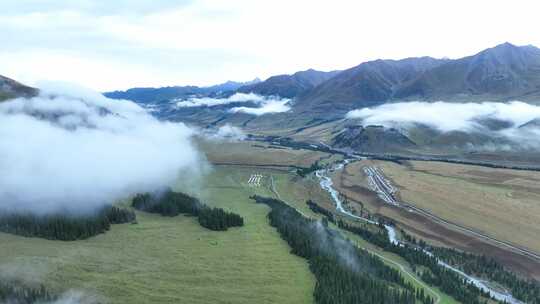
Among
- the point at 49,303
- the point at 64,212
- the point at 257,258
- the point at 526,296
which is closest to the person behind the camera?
the point at 49,303

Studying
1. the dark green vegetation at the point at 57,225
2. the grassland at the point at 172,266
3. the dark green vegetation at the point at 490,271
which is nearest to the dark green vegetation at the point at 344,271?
the grassland at the point at 172,266

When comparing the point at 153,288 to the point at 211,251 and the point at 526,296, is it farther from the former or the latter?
the point at 526,296

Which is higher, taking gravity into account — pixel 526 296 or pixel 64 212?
pixel 64 212

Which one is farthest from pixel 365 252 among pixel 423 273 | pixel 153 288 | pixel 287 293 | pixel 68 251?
pixel 68 251

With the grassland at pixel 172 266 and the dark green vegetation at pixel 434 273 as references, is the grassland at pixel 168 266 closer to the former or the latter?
the grassland at pixel 172 266

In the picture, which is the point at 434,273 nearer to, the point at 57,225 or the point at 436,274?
the point at 436,274

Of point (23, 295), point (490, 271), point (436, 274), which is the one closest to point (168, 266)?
point (23, 295)
